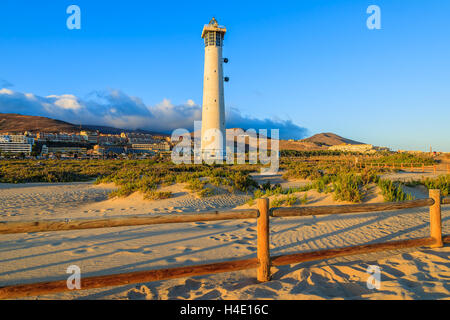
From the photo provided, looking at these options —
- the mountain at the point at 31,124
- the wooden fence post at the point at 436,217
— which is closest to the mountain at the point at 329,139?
the mountain at the point at 31,124

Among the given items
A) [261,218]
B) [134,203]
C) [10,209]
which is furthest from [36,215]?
[261,218]

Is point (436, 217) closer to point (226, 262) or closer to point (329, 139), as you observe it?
point (226, 262)

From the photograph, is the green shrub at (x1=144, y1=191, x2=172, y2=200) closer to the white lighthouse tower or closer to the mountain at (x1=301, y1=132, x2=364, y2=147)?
the white lighthouse tower

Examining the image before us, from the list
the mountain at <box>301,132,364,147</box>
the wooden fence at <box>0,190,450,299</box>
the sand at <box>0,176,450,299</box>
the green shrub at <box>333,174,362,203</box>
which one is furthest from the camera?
the mountain at <box>301,132,364,147</box>

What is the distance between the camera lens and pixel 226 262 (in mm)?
3682

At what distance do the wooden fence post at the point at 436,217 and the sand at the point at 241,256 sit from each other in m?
0.16

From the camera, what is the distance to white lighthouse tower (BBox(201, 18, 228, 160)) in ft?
102

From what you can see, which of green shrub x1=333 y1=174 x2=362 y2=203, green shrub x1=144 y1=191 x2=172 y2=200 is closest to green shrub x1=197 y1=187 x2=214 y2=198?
green shrub x1=144 y1=191 x2=172 y2=200

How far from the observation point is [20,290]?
3055 millimetres

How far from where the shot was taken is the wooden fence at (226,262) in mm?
3201

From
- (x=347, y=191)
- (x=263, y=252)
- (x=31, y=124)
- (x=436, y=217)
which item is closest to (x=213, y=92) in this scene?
(x=347, y=191)

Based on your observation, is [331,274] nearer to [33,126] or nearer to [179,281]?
[179,281]

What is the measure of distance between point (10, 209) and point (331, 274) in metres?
11.7

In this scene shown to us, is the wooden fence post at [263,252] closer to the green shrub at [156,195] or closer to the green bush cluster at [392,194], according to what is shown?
the green bush cluster at [392,194]
